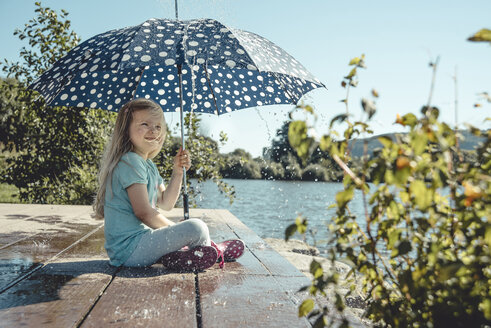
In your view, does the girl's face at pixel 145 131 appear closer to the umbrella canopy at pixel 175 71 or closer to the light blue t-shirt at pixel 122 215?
the light blue t-shirt at pixel 122 215

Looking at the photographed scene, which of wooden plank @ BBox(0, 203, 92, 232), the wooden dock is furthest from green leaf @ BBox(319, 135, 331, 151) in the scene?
wooden plank @ BBox(0, 203, 92, 232)

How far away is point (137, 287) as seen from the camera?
230cm

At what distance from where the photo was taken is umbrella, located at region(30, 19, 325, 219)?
2584 mm

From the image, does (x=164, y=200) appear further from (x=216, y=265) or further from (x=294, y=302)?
(x=294, y=302)

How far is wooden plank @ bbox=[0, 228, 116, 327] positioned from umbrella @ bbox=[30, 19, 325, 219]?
858 mm

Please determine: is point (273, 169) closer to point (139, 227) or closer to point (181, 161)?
point (181, 161)

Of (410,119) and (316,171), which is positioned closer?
(410,119)

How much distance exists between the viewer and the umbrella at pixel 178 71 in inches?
102

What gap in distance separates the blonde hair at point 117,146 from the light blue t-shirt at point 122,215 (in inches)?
2.7

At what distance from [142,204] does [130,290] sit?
23.2 inches

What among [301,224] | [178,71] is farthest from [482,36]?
[178,71]

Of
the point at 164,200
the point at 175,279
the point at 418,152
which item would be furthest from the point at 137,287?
the point at 418,152

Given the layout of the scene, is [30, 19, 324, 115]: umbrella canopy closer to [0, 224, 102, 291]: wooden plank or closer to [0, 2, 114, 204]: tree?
[0, 224, 102, 291]: wooden plank

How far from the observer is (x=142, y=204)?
8.71 ft
